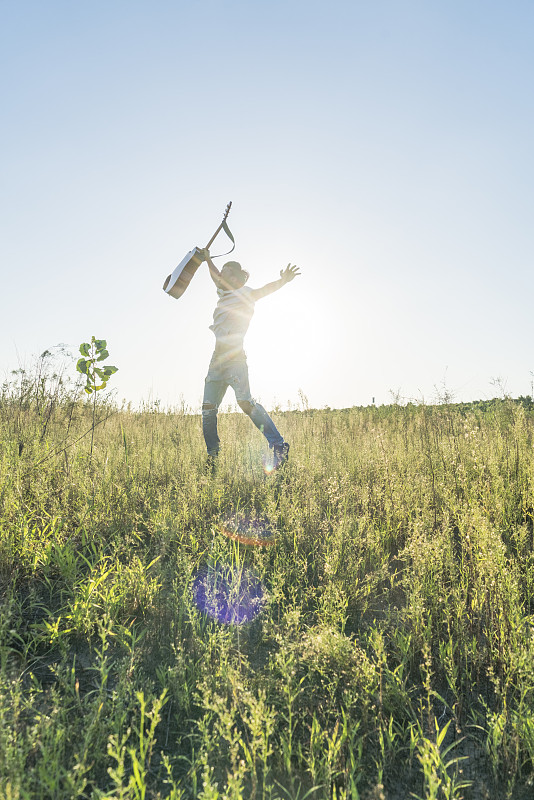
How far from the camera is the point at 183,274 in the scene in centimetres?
516

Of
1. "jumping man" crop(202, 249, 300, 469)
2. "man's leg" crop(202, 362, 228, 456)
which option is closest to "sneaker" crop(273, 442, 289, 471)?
"jumping man" crop(202, 249, 300, 469)

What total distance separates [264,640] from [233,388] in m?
3.56

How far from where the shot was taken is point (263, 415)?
17.1ft

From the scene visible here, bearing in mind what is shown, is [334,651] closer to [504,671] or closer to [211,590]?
[504,671]

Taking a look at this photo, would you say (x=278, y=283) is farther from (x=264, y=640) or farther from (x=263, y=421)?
(x=264, y=640)

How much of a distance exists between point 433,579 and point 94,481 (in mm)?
2459

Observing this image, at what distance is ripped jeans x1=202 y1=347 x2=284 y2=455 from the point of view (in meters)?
5.21

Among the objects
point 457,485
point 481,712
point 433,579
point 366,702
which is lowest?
point 481,712

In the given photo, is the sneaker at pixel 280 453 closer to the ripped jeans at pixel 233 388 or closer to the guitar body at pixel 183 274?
the ripped jeans at pixel 233 388

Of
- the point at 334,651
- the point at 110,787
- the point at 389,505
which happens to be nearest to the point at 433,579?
the point at 334,651

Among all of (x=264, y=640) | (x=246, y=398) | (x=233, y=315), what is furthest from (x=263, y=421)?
(x=264, y=640)

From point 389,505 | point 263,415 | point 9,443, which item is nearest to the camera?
point 389,505

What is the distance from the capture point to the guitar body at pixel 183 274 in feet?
16.8

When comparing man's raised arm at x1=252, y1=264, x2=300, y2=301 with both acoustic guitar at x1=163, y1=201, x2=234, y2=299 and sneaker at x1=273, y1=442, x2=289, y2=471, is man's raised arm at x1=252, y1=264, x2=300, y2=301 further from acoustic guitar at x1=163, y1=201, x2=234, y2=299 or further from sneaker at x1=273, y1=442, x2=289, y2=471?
sneaker at x1=273, y1=442, x2=289, y2=471
